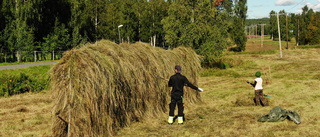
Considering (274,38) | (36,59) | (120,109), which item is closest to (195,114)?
(120,109)

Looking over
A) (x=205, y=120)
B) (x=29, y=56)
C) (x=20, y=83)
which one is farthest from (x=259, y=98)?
(x=29, y=56)

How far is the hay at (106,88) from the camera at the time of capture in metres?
7.02

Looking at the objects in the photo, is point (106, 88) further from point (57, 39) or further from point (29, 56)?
point (57, 39)

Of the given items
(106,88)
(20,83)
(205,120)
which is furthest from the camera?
(20,83)

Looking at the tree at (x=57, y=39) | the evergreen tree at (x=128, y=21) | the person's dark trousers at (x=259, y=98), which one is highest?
the evergreen tree at (x=128, y=21)

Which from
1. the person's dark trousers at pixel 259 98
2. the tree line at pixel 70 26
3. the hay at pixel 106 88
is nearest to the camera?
the hay at pixel 106 88

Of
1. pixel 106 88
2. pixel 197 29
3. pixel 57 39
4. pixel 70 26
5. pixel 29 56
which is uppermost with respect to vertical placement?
pixel 70 26

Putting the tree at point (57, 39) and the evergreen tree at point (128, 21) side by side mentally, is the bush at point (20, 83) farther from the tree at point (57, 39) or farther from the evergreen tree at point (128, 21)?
the evergreen tree at point (128, 21)

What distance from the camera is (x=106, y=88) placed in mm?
7570

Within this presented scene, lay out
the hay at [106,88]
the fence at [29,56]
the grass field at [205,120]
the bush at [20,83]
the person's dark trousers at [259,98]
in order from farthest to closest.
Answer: the fence at [29,56] → the bush at [20,83] → the person's dark trousers at [259,98] → the grass field at [205,120] → the hay at [106,88]

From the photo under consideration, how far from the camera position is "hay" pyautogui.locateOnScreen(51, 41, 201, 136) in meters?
7.02

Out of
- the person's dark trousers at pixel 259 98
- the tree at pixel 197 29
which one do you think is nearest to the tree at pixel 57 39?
the tree at pixel 197 29

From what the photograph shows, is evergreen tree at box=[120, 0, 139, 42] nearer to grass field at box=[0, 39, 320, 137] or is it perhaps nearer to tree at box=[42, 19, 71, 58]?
tree at box=[42, 19, 71, 58]

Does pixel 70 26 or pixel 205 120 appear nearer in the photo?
pixel 205 120
